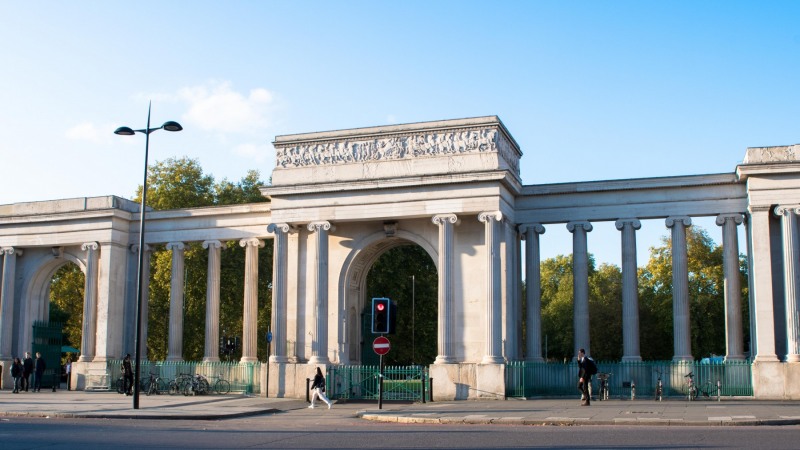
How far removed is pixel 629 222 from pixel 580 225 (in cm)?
199

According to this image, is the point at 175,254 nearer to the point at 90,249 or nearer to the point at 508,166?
the point at 90,249

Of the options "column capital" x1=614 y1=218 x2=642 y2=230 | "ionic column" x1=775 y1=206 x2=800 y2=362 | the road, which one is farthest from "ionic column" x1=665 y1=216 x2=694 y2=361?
the road

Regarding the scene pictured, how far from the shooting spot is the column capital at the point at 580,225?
36.0 meters

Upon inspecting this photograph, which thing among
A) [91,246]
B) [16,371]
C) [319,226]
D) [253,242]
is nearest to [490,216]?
[319,226]

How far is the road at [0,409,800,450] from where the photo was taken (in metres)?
16.6

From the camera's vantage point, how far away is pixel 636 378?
1340 inches

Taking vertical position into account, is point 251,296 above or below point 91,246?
below

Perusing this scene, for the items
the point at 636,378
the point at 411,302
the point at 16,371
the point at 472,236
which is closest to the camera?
the point at 636,378

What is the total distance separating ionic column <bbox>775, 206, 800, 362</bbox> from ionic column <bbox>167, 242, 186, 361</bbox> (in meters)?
26.6

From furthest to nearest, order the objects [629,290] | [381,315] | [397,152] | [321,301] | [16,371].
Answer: [16,371] < [321,301] < [397,152] < [629,290] < [381,315]

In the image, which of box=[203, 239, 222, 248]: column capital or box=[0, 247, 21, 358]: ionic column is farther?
box=[0, 247, 21, 358]: ionic column

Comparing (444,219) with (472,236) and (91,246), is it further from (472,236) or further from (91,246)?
(91,246)

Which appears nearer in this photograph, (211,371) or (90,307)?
(211,371)

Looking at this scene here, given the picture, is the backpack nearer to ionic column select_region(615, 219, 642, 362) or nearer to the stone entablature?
ionic column select_region(615, 219, 642, 362)
